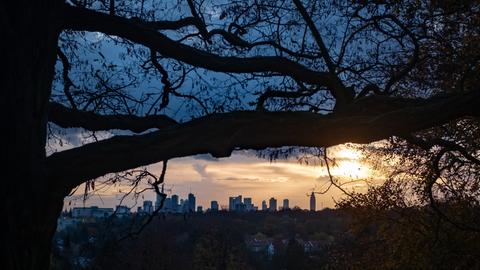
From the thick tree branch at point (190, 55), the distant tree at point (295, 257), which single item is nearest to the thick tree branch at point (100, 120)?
the thick tree branch at point (190, 55)

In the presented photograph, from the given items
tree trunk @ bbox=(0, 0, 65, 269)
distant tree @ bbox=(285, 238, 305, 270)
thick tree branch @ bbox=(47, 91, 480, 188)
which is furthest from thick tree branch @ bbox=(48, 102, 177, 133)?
distant tree @ bbox=(285, 238, 305, 270)

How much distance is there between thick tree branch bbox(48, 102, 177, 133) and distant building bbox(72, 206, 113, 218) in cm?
→ 152

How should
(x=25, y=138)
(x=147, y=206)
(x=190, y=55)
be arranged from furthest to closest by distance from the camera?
(x=147, y=206)
(x=190, y=55)
(x=25, y=138)

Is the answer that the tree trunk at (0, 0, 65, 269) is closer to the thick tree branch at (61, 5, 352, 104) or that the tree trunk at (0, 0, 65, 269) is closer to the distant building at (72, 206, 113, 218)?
the thick tree branch at (61, 5, 352, 104)

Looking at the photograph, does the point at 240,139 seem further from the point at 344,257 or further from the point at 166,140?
the point at 344,257

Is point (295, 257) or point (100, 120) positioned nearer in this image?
point (100, 120)

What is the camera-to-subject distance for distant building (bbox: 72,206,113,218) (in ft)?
24.8

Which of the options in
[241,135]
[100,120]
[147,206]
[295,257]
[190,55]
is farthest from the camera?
[295,257]

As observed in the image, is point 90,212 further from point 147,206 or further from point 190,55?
point 190,55

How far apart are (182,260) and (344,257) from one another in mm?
35981

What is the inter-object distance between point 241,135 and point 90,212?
359 centimetres

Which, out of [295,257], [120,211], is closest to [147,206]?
[120,211]

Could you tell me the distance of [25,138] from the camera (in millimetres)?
4656

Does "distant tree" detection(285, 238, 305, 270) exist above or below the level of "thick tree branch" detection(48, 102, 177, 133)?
below
